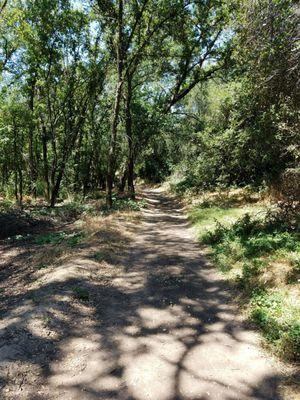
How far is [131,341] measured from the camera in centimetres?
508

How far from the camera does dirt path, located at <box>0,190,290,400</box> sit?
4074 millimetres

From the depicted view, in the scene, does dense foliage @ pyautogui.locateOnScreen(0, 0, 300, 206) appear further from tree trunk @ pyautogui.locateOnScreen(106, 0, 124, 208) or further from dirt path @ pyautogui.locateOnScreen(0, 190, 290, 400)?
dirt path @ pyautogui.locateOnScreen(0, 190, 290, 400)

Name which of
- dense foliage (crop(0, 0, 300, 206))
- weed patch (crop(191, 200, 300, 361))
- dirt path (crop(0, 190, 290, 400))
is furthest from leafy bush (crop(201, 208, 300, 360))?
dense foliage (crop(0, 0, 300, 206))

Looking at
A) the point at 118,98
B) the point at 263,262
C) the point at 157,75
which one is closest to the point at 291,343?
the point at 263,262

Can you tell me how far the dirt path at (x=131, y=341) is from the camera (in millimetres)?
4074

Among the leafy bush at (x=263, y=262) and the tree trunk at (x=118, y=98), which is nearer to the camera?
the leafy bush at (x=263, y=262)

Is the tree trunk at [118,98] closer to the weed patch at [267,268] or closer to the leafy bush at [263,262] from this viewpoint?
the weed patch at [267,268]

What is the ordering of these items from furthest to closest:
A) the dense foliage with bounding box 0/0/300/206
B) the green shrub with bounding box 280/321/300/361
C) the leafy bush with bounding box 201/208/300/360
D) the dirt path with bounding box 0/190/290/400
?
the dense foliage with bounding box 0/0/300/206 < the leafy bush with bounding box 201/208/300/360 < the green shrub with bounding box 280/321/300/361 < the dirt path with bounding box 0/190/290/400

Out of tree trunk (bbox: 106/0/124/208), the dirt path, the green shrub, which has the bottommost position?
the dirt path

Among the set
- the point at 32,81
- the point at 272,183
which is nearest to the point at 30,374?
the point at 272,183

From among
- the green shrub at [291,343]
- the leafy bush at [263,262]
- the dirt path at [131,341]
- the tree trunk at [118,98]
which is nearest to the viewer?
the dirt path at [131,341]

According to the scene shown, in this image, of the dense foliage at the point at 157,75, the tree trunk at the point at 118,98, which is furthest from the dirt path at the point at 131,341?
the tree trunk at the point at 118,98

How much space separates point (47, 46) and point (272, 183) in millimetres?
12123

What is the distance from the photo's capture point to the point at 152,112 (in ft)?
74.9
